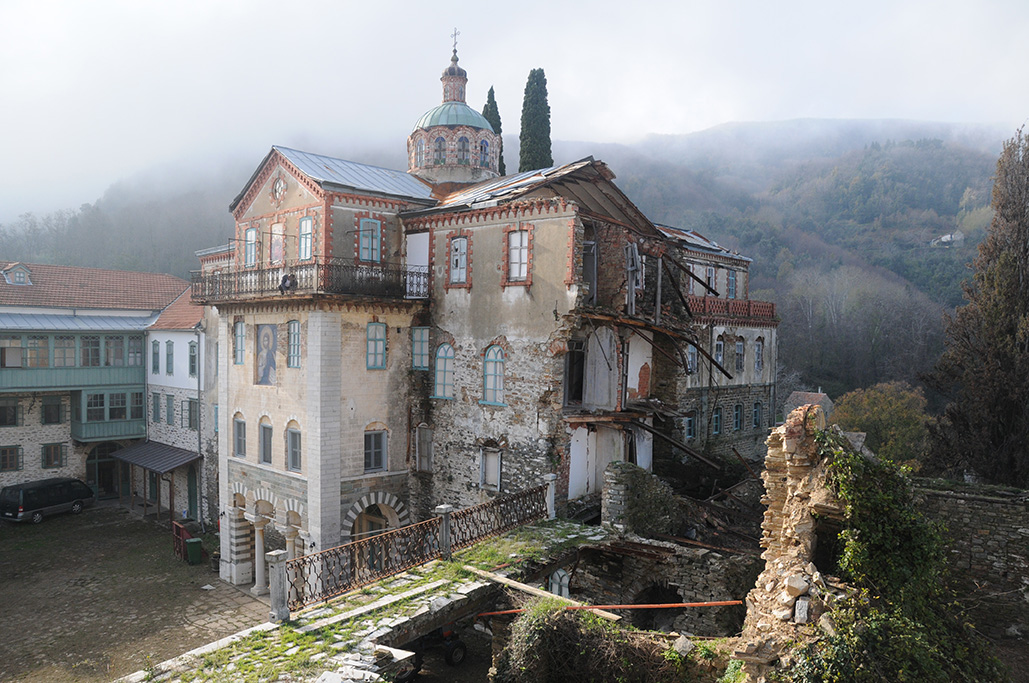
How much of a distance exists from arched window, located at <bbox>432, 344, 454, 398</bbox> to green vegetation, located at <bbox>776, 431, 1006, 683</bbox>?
38.9ft

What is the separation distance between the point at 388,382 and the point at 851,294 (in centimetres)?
4838

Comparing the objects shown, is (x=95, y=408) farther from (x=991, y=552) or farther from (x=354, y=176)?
(x=991, y=552)

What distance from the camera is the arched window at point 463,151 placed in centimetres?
2664

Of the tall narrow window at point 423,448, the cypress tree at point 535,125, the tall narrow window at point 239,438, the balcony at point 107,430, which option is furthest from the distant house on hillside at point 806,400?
the balcony at point 107,430

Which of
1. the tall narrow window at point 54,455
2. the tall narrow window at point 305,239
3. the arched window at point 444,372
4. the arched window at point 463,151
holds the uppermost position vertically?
→ the arched window at point 463,151

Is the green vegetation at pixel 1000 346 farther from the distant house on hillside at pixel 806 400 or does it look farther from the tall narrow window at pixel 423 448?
the tall narrow window at pixel 423 448

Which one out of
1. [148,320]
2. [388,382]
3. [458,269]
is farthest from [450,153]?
[148,320]

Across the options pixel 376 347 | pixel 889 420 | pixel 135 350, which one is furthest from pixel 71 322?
pixel 889 420

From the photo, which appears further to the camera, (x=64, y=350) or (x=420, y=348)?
(x=64, y=350)

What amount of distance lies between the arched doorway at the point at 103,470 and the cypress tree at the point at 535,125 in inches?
1002

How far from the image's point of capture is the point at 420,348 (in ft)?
67.0

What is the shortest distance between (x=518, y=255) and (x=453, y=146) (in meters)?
10.9

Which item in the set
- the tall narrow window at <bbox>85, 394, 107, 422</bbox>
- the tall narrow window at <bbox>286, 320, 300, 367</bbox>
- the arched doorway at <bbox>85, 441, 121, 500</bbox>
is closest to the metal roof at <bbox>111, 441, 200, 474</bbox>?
the arched doorway at <bbox>85, 441, 121, 500</bbox>

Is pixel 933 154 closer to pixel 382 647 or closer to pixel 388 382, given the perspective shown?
pixel 388 382
